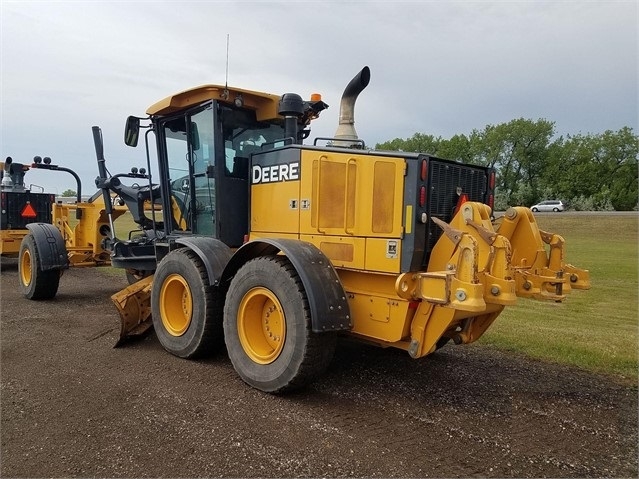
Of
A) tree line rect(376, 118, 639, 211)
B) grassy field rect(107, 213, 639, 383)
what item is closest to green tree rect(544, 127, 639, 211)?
tree line rect(376, 118, 639, 211)

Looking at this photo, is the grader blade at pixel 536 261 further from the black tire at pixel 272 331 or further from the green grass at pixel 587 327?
the black tire at pixel 272 331

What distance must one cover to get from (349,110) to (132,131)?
10.2ft

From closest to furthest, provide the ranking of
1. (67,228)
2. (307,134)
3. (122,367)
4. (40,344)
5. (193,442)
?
(193,442) → (122,367) → (40,344) → (307,134) → (67,228)

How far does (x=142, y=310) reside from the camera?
248 inches

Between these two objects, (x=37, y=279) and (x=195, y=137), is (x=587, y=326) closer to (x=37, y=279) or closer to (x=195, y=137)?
(x=195, y=137)

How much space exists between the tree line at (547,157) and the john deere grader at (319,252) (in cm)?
5335

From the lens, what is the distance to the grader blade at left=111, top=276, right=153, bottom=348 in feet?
19.8

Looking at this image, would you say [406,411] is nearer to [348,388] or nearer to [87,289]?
[348,388]

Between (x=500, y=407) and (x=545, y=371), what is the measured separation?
1275 millimetres

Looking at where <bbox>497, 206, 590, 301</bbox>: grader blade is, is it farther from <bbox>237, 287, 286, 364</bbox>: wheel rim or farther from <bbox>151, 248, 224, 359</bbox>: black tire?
<bbox>151, 248, 224, 359</bbox>: black tire

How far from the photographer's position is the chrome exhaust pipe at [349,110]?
5.13 metres

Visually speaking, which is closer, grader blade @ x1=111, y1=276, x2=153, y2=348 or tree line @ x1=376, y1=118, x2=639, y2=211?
grader blade @ x1=111, y1=276, x2=153, y2=348

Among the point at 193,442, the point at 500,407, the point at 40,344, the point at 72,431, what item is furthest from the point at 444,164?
the point at 40,344

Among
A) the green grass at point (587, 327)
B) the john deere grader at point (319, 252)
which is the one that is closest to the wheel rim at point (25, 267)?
the john deere grader at point (319, 252)
